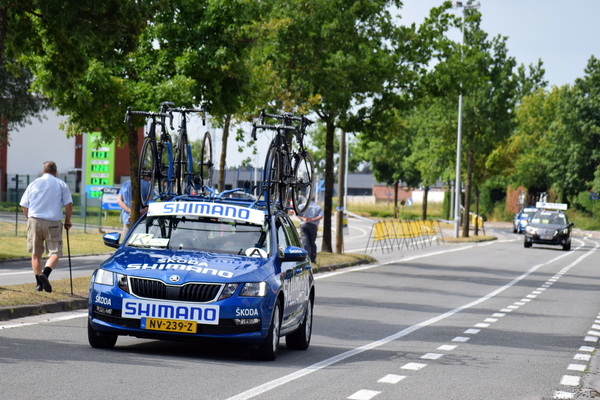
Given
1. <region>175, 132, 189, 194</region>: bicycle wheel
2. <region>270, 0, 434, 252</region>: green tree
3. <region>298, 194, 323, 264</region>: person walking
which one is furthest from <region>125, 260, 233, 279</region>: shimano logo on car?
<region>270, 0, 434, 252</region>: green tree

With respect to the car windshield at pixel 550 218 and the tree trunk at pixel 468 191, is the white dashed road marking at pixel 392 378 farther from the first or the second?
the tree trunk at pixel 468 191

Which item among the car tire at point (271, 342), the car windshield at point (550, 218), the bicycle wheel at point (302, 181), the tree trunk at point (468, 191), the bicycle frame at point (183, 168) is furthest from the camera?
the tree trunk at point (468, 191)

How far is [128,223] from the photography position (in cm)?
1700

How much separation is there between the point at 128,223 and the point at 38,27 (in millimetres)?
4506

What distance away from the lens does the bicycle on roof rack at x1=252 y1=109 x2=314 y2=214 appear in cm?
1310

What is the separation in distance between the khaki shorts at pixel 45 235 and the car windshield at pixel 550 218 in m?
34.0

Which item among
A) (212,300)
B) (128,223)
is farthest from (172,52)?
(212,300)

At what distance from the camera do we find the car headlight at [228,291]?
879 centimetres

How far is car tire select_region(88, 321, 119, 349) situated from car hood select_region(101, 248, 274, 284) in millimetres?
677

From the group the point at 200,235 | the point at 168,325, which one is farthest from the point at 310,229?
the point at 168,325

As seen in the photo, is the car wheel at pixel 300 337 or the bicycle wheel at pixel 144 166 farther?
the bicycle wheel at pixel 144 166

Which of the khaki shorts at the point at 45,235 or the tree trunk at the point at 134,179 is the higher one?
the tree trunk at the point at 134,179

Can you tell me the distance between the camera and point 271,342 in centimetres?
920

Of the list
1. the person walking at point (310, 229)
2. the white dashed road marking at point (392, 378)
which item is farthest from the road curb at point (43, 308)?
the person walking at point (310, 229)
